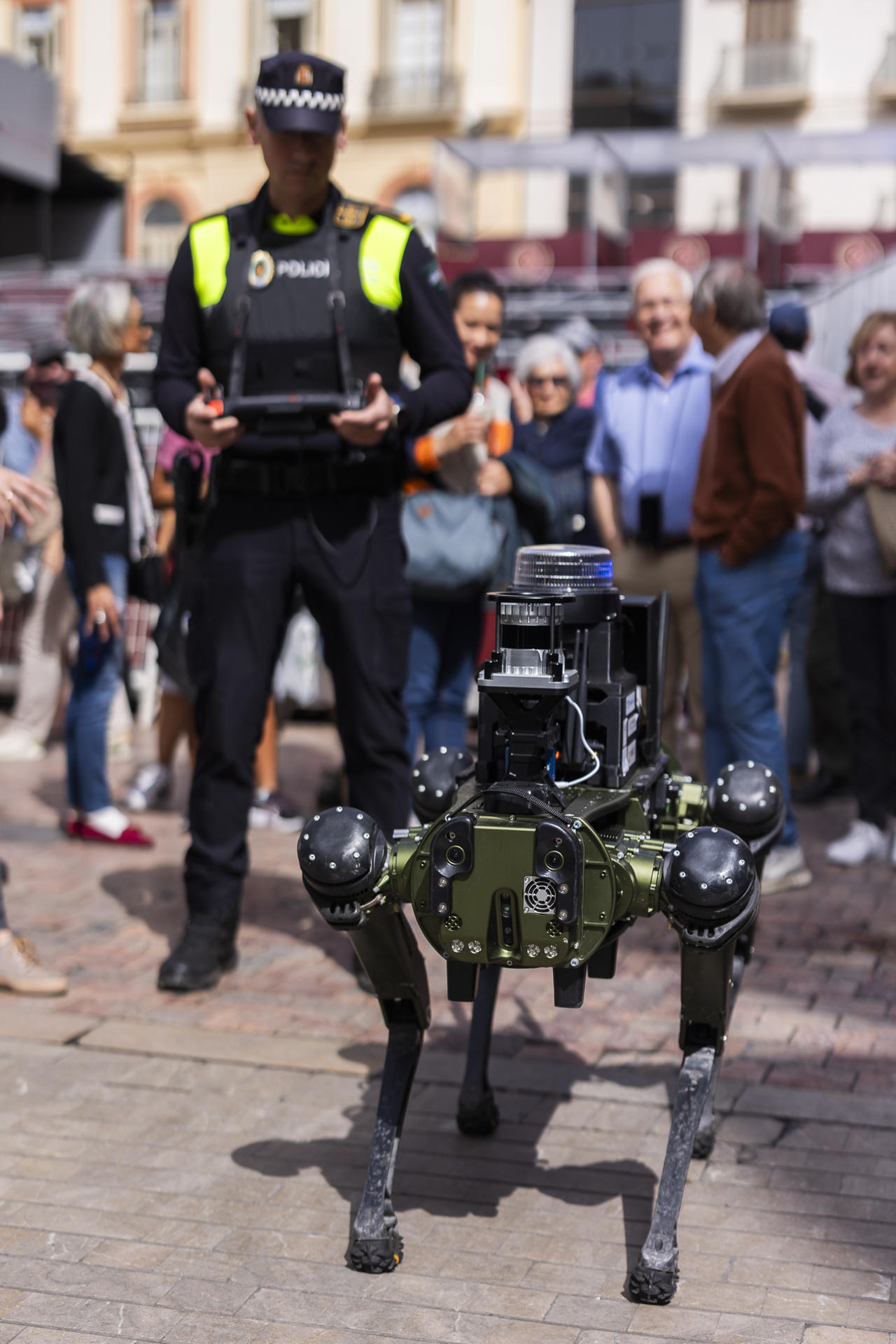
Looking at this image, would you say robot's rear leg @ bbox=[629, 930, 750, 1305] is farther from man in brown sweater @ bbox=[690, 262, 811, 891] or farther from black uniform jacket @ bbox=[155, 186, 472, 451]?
man in brown sweater @ bbox=[690, 262, 811, 891]

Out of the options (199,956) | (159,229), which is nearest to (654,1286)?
(199,956)

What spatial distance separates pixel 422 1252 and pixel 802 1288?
2.19 feet

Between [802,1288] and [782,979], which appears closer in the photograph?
[802,1288]

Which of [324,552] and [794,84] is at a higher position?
[794,84]

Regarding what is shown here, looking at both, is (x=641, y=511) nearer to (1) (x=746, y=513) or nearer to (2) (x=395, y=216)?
(1) (x=746, y=513)

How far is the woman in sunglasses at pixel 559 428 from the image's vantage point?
6297 millimetres

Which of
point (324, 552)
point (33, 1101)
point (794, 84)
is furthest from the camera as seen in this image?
point (794, 84)

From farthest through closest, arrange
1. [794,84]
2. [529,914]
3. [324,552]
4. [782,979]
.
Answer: [794,84]
[782,979]
[324,552]
[529,914]

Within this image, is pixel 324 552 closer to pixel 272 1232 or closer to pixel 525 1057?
pixel 525 1057

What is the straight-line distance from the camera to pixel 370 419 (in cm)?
414

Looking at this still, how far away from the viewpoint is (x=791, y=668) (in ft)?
25.5

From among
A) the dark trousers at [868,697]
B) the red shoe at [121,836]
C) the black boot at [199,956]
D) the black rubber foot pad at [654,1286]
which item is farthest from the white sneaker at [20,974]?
the dark trousers at [868,697]

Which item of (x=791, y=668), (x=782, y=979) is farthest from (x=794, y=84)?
(x=782, y=979)

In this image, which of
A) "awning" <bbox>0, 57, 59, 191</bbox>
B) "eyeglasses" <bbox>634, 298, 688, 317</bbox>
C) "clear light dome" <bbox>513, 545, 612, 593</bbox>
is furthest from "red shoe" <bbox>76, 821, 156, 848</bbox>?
"awning" <bbox>0, 57, 59, 191</bbox>
